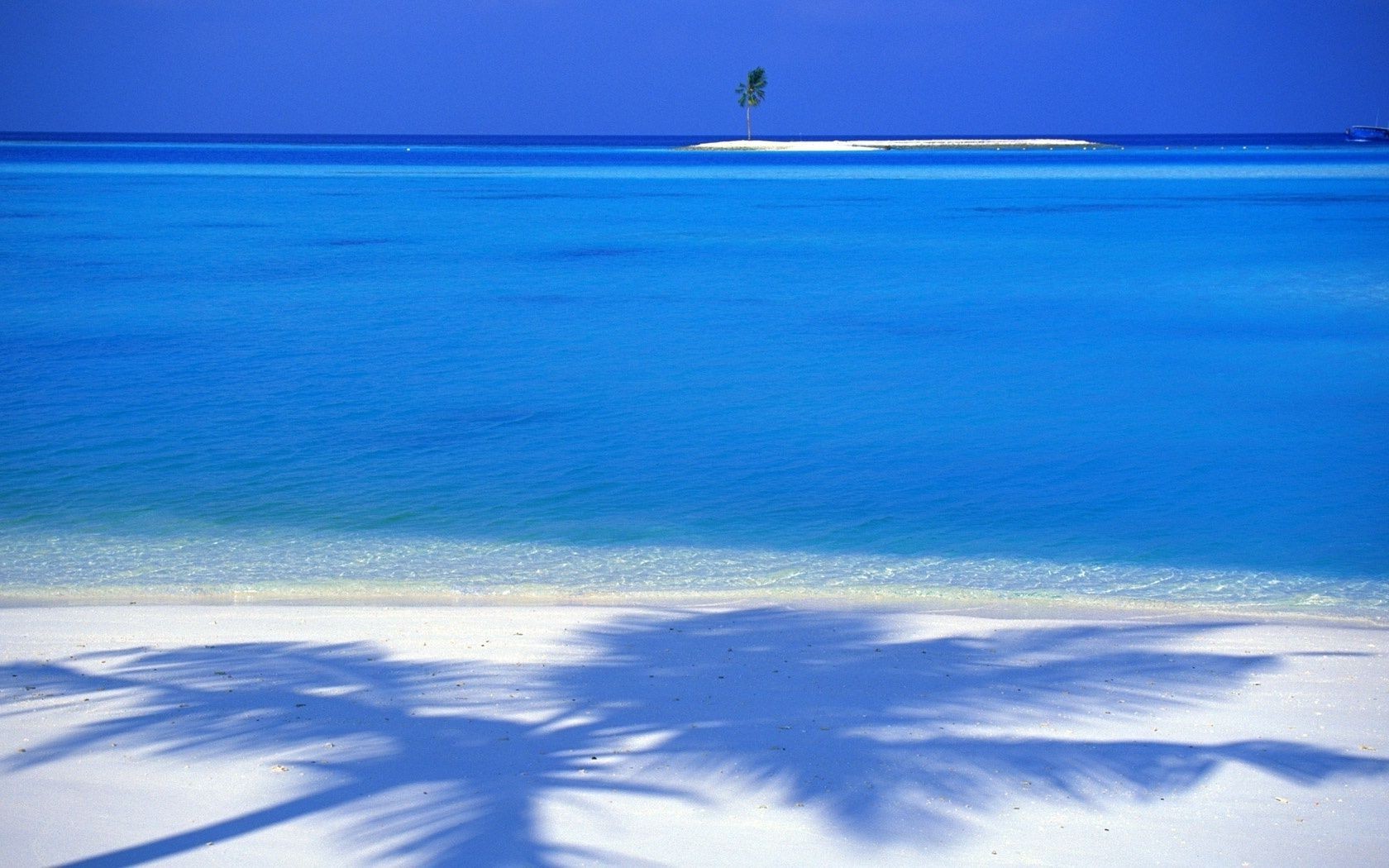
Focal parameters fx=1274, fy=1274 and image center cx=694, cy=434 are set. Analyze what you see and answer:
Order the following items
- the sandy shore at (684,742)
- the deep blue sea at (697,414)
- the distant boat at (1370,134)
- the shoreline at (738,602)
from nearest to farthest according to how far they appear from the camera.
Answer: the sandy shore at (684,742) → the shoreline at (738,602) → the deep blue sea at (697,414) → the distant boat at (1370,134)

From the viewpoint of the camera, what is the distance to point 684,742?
536cm

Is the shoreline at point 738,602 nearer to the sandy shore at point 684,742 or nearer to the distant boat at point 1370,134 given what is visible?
the sandy shore at point 684,742

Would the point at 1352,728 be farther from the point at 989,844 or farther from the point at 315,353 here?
the point at 315,353

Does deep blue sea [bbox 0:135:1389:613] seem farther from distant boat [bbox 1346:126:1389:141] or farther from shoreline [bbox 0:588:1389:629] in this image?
distant boat [bbox 1346:126:1389:141]

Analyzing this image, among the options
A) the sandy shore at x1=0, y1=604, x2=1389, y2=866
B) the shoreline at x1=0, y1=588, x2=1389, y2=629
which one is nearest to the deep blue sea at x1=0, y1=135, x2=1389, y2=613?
the shoreline at x1=0, y1=588, x2=1389, y2=629

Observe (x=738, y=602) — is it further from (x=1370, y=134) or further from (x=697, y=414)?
(x=1370, y=134)

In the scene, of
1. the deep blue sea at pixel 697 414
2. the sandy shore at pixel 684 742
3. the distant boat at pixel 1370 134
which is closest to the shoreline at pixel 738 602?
the deep blue sea at pixel 697 414

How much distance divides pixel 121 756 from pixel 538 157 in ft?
394

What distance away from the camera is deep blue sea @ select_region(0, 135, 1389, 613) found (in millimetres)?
9312

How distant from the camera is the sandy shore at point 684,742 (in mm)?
4531

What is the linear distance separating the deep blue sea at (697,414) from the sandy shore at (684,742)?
1.72m

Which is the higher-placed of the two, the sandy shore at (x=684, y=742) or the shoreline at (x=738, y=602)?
the sandy shore at (x=684, y=742)

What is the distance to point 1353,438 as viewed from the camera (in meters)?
14.1

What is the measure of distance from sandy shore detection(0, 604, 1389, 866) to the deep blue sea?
5.65ft
